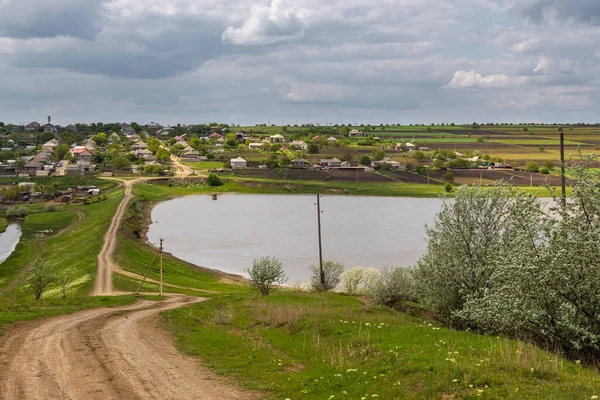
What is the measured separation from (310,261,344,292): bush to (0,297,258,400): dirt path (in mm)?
23065

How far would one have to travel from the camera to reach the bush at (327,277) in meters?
44.8

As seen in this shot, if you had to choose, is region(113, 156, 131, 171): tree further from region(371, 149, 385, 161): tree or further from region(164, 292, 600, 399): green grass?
region(164, 292, 600, 399): green grass

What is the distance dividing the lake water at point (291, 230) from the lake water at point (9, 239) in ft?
57.7

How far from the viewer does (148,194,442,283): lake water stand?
63188mm

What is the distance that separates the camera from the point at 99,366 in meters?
16.0

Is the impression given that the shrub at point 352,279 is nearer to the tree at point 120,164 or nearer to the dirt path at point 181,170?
the dirt path at point 181,170

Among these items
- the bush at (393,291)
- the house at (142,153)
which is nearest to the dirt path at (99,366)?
the bush at (393,291)

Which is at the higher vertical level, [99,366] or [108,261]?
[99,366]

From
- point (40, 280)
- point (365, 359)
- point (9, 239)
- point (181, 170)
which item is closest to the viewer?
point (365, 359)

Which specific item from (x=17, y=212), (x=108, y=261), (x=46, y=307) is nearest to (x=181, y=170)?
(x=17, y=212)

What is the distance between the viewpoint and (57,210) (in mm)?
103625

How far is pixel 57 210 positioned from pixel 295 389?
10045cm

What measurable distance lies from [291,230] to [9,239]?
134 feet

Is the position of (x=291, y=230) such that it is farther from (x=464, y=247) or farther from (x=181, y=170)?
(x=181, y=170)
